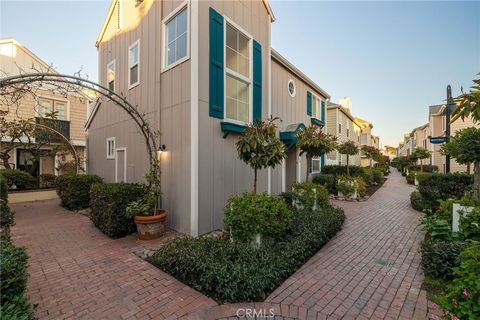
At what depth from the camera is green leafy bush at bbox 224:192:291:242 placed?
4363 mm

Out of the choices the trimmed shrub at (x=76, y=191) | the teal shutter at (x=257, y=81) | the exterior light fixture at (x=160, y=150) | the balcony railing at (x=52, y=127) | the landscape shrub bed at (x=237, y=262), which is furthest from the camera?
the balcony railing at (x=52, y=127)

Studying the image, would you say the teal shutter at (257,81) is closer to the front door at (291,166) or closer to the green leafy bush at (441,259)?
the front door at (291,166)

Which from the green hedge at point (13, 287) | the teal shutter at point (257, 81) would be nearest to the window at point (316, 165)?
the teal shutter at point (257, 81)

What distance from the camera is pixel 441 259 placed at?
364cm

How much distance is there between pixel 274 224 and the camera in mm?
4434

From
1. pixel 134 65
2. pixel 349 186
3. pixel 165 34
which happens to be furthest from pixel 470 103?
pixel 134 65

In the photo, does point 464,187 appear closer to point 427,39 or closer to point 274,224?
point 427,39

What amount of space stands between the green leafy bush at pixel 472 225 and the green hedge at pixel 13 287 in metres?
6.58


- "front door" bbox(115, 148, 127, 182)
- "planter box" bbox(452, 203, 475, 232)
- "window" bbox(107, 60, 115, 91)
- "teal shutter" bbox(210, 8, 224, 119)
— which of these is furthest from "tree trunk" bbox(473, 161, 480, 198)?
"window" bbox(107, 60, 115, 91)

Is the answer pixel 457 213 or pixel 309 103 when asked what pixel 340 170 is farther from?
pixel 457 213

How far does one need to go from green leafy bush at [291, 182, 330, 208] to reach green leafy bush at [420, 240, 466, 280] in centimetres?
361

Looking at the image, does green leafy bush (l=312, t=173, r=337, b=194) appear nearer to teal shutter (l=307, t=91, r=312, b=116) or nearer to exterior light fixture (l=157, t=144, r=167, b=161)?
teal shutter (l=307, t=91, r=312, b=116)

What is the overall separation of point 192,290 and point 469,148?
23.5 ft

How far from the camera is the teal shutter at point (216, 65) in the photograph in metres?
5.98
